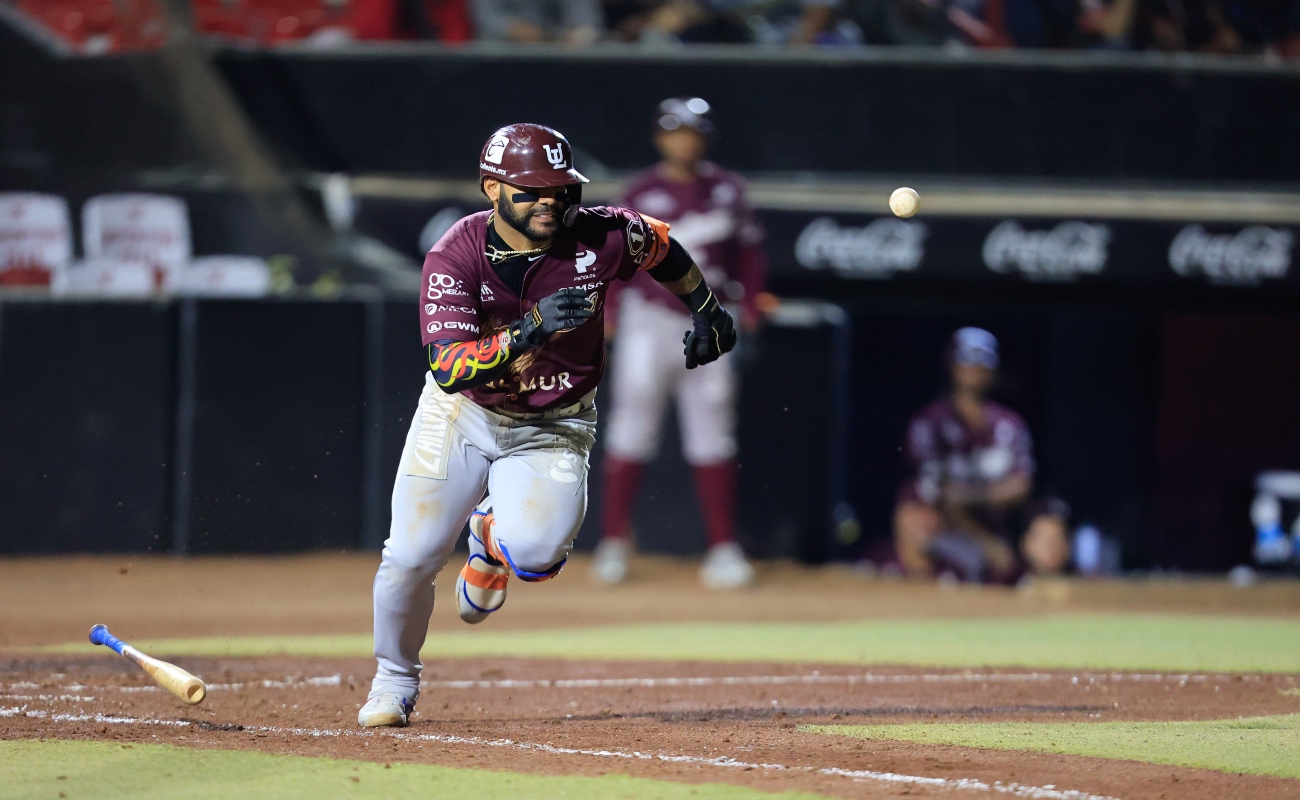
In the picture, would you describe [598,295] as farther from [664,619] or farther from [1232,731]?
[664,619]

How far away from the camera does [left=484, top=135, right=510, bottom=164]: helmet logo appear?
15.6ft

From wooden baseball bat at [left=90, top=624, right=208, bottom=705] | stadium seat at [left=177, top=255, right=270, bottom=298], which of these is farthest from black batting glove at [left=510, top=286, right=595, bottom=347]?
stadium seat at [left=177, top=255, right=270, bottom=298]

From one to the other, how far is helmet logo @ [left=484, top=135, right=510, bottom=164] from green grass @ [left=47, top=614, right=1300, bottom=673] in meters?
2.86

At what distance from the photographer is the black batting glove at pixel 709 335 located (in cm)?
522

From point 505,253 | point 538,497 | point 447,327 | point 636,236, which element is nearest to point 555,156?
point 505,253

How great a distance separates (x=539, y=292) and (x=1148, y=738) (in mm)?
2123

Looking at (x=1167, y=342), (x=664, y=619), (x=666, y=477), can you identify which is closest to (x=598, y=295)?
→ (x=664, y=619)

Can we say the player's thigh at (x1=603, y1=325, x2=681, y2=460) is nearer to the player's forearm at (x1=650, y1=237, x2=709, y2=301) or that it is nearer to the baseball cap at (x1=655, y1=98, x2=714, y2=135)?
the baseball cap at (x1=655, y1=98, x2=714, y2=135)

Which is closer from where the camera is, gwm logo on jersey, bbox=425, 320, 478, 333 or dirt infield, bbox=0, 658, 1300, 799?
dirt infield, bbox=0, 658, 1300, 799

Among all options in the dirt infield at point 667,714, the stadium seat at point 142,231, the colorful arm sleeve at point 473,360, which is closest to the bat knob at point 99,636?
the dirt infield at point 667,714

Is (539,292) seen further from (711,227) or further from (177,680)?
(711,227)

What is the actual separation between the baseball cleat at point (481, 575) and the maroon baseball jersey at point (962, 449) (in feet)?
18.1

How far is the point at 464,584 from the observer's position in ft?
17.3

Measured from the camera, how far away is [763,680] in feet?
20.5
